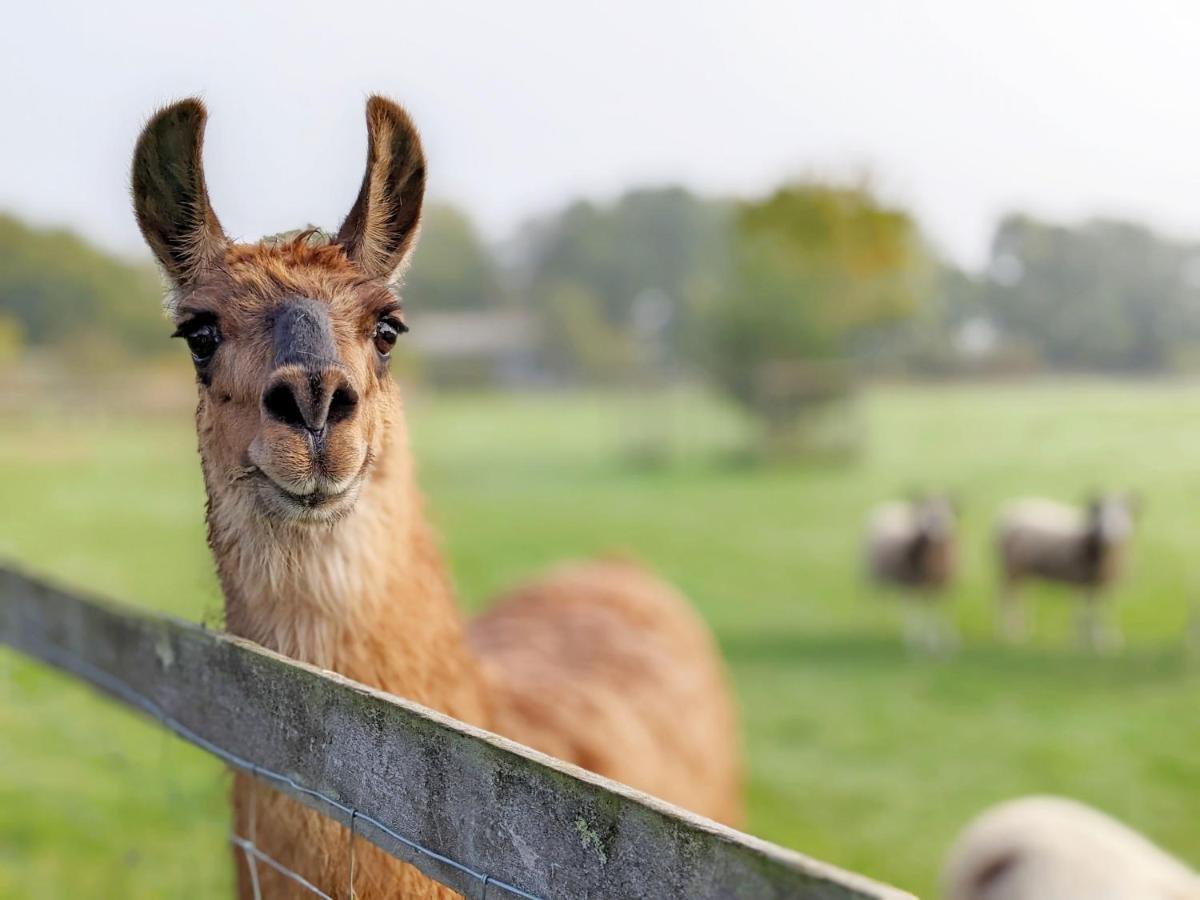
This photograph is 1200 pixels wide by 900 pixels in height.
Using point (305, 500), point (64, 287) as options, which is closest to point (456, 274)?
point (64, 287)

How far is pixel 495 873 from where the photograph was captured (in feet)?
3.83

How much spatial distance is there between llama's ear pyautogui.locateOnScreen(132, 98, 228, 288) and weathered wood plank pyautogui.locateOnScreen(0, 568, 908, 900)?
629mm

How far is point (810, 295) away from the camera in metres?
19.9

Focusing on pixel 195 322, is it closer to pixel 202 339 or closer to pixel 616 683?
pixel 202 339

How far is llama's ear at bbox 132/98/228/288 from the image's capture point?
159cm

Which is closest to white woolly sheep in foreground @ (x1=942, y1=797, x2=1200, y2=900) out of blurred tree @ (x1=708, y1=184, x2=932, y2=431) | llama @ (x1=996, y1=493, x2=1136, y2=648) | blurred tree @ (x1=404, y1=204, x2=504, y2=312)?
llama @ (x1=996, y1=493, x2=1136, y2=648)

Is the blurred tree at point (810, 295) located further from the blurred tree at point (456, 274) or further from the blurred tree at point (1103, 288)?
the blurred tree at point (456, 274)

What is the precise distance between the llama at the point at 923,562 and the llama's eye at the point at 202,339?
7909 millimetres

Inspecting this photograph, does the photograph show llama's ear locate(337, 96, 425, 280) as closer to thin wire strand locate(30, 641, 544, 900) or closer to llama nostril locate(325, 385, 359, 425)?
llama nostril locate(325, 385, 359, 425)

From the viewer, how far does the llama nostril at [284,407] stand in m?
1.48

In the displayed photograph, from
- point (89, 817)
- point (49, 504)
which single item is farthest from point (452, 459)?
point (89, 817)

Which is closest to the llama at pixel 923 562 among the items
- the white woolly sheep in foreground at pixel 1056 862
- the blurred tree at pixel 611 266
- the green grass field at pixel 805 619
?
the green grass field at pixel 805 619

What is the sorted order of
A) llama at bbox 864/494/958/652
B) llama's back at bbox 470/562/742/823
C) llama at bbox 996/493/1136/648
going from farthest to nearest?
1. llama at bbox 864/494/958/652
2. llama at bbox 996/493/1136/648
3. llama's back at bbox 470/562/742/823

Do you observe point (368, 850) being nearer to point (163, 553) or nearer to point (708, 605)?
point (708, 605)
